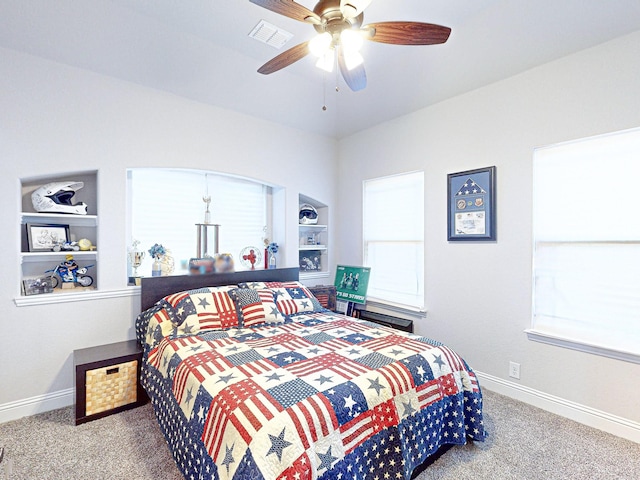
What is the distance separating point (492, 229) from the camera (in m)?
2.83

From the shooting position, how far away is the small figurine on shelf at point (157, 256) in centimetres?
279

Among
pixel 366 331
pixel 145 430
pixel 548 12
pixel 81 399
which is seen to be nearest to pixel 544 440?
pixel 366 331

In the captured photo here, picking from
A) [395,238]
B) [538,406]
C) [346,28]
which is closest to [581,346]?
[538,406]

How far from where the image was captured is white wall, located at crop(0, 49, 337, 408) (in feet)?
7.75

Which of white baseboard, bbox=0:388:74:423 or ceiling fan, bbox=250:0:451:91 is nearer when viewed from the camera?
ceiling fan, bbox=250:0:451:91

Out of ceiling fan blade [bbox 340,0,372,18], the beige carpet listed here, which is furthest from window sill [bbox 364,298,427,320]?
ceiling fan blade [bbox 340,0,372,18]

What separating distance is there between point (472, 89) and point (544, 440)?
2864 mm

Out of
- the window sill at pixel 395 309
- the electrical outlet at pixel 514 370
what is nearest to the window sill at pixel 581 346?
the electrical outlet at pixel 514 370

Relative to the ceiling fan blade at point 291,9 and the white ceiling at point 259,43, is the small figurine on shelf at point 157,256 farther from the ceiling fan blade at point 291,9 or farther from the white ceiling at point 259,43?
the ceiling fan blade at point 291,9

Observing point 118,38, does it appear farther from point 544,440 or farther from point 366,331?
point 544,440

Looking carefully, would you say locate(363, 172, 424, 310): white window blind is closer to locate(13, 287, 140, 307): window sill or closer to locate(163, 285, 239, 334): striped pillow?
locate(163, 285, 239, 334): striped pillow

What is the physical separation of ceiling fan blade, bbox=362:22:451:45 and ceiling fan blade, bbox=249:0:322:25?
27 cm

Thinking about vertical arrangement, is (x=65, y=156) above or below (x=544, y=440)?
above

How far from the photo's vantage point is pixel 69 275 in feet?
8.80
